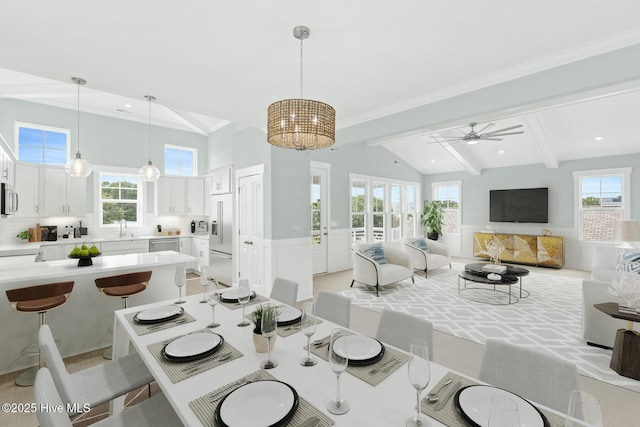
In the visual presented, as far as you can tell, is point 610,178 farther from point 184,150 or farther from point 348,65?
point 184,150

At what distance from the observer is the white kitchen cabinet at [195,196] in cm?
662

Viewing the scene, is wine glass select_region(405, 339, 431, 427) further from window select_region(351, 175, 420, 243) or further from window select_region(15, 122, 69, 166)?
window select_region(15, 122, 69, 166)

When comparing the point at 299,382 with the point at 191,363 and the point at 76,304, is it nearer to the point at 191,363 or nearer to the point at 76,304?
the point at 191,363

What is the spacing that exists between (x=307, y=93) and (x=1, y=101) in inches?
215

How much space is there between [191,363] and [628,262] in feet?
19.0

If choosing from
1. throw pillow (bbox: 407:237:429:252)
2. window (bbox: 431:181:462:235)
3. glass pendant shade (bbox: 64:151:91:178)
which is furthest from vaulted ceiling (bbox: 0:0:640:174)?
window (bbox: 431:181:462:235)

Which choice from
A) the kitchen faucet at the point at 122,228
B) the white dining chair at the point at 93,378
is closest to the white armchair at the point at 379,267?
the white dining chair at the point at 93,378

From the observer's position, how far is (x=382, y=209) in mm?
7992

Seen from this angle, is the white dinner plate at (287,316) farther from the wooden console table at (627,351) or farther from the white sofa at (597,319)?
the white sofa at (597,319)

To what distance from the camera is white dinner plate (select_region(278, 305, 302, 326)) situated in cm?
183

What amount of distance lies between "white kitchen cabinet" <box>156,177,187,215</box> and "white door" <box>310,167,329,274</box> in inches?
116

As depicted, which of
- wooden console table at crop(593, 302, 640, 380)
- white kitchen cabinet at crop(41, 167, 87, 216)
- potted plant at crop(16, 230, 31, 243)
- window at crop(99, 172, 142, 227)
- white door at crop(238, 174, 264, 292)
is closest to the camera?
wooden console table at crop(593, 302, 640, 380)

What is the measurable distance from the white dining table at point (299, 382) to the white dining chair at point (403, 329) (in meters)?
0.27

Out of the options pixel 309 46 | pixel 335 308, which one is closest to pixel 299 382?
pixel 335 308
